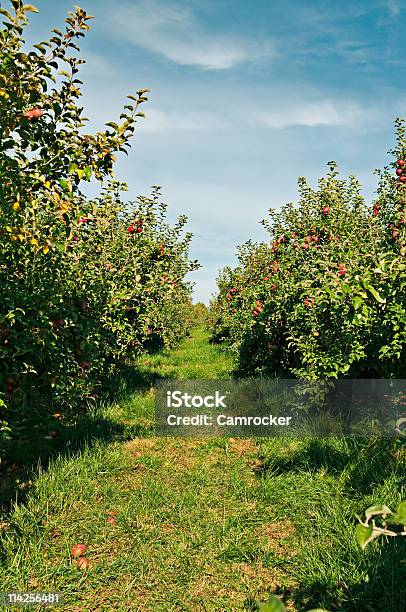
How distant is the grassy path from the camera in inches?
114

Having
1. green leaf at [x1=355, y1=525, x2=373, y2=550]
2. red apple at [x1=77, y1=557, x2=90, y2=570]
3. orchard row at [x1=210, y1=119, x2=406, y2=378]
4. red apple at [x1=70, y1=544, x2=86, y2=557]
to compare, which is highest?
orchard row at [x1=210, y1=119, x2=406, y2=378]

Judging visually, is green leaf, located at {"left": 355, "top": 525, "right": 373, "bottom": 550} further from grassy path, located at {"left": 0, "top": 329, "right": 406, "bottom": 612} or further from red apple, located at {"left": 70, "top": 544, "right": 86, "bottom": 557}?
red apple, located at {"left": 70, "top": 544, "right": 86, "bottom": 557}

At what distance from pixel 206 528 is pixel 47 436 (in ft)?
7.20

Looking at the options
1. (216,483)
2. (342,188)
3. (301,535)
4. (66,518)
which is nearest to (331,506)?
(301,535)

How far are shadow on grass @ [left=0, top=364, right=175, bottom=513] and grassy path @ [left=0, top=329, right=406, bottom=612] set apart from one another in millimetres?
113

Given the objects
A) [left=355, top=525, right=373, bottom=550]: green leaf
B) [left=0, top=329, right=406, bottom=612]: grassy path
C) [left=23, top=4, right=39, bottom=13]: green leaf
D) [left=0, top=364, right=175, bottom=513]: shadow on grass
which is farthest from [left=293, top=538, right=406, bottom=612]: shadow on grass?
[left=23, top=4, right=39, bottom=13]: green leaf

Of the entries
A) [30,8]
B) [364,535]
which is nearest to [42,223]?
[30,8]

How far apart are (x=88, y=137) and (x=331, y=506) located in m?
3.20

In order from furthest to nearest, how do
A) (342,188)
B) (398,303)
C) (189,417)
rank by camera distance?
(342,188)
(189,417)
(398,303)

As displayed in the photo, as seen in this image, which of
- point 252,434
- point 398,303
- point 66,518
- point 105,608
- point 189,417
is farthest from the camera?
point 189,417

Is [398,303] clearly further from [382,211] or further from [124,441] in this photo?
[124,441]

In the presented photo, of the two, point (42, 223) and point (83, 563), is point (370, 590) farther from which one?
point (42, 223)

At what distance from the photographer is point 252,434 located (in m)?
5.61

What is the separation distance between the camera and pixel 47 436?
500 cm
